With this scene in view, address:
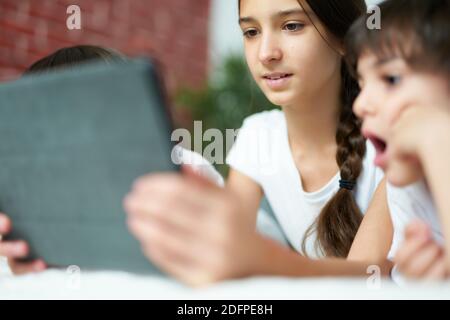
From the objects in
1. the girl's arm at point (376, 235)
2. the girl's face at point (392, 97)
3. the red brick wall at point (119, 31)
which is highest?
the red brick wall at point (119, 31)

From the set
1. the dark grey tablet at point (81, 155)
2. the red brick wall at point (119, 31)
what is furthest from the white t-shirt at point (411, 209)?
the red brick wall at point (119, 31)

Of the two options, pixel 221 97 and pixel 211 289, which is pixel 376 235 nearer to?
pixel 211 289

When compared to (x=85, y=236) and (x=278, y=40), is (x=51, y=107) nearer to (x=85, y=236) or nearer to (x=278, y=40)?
(x=85, y=236)

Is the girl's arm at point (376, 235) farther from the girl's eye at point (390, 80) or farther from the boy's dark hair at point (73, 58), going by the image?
the boy's dark hair at point (73, 58)

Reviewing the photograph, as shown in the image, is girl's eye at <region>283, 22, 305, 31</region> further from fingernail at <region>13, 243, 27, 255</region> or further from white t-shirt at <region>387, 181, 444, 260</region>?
fingernail at <region>13, 243, 27, 255</region>

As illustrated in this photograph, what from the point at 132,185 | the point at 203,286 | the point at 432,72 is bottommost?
the point at 203,286

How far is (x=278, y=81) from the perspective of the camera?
113 cm

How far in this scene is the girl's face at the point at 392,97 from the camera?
27.2 inches

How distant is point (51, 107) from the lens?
61 cm

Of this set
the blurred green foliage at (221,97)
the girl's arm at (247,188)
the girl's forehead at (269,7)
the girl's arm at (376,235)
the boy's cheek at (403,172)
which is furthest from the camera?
the blurred green foliage at (221,97)

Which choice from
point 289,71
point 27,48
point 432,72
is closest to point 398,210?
point 432,72

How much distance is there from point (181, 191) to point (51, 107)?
0.18m

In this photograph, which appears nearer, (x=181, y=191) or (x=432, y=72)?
(x=181, y=191)

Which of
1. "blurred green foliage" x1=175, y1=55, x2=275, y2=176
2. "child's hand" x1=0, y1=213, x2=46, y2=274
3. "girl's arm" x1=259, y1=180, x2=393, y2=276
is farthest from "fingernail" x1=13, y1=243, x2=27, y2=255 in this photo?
"blurred green foliage" x1=175, y1=55, x2=275, y2=176
